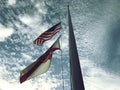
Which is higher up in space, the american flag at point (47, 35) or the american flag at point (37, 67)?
the american flag at point (47, 35)

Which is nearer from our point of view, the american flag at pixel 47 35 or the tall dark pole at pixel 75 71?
the tall dark pole at pixel 75 71

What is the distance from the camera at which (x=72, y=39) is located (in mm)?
15664

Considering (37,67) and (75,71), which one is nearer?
(75,71)

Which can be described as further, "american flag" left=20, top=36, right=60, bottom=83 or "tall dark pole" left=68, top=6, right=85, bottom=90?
"american flag" left=20, top=36, right=60, bottom=83

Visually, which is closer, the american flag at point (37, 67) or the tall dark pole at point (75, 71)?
the tall dark pole at point (75, 71)

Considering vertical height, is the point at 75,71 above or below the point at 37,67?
below

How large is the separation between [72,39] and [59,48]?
84.1 inches

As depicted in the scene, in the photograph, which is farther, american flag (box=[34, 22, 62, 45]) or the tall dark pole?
american flag (box=[34, 22, 62, 45])

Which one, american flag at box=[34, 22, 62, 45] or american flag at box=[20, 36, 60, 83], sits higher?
american flag at box=[34, 22, 62, 45]

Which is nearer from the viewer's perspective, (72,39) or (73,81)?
(73,81)

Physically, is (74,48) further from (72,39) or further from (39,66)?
(39,66)

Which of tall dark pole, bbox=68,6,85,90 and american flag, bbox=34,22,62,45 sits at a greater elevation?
american flag, bbox=34,22,62,45

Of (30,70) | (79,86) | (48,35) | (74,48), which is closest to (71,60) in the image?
(74,48)

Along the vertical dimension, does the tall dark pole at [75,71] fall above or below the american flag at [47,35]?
below
